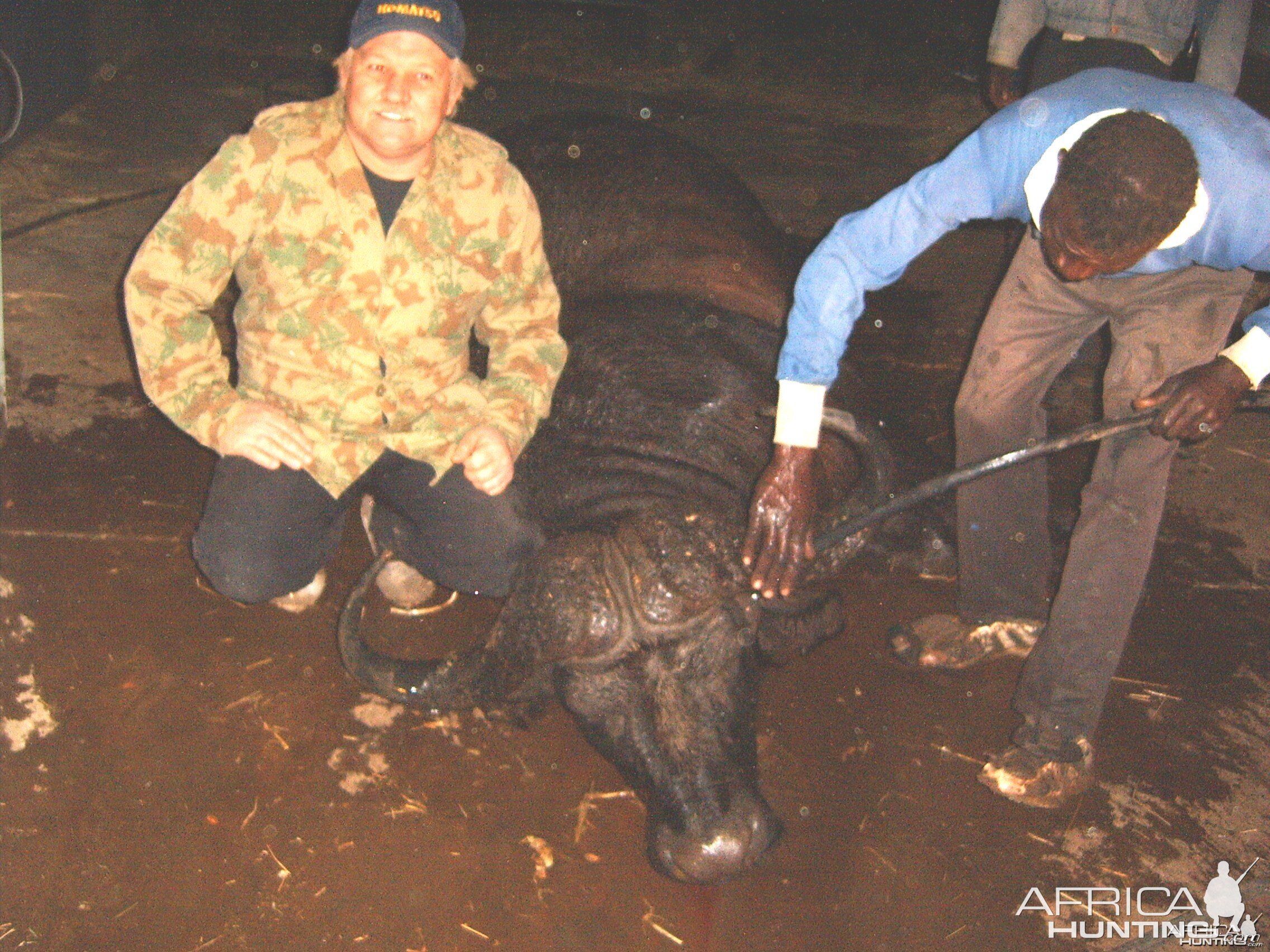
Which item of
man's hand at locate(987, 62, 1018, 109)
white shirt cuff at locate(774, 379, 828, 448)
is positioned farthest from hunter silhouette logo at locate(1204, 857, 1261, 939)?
man's hand at locate(987, 62, 1018, 109)

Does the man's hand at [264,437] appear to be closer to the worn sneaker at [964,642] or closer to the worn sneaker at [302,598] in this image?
the worn sneaker at [302,598]

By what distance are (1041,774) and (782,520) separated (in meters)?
1.24

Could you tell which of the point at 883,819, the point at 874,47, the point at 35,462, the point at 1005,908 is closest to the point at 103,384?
the point at 35,462

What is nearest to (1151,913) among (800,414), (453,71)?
(800,414)

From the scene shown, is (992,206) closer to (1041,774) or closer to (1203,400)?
(1203,400)

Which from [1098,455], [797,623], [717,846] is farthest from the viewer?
[797,623]

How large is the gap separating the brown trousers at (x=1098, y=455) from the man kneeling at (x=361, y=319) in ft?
4.91

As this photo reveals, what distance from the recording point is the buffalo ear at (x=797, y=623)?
11.3ft

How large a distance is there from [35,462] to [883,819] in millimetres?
3548

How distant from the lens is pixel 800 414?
3008 mm

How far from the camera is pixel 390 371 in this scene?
319 cm

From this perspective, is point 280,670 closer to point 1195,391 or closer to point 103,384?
point 103,384

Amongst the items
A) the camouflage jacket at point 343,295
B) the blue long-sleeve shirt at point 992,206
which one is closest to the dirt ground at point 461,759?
the camouflage jacket at point 343,295

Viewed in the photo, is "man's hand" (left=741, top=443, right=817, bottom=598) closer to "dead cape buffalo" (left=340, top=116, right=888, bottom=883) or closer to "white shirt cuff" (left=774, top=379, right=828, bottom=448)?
"white shirt cuff" (left=774, top=379, right=828, bottom=448)
